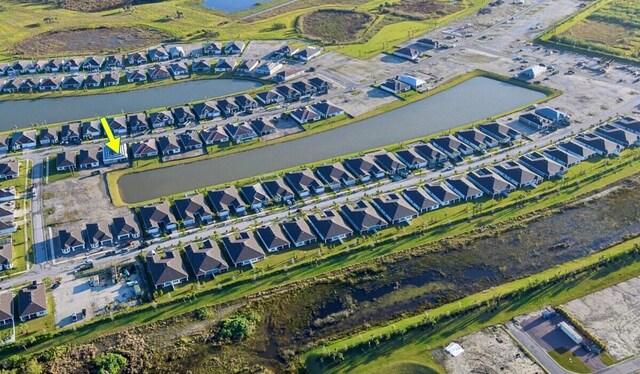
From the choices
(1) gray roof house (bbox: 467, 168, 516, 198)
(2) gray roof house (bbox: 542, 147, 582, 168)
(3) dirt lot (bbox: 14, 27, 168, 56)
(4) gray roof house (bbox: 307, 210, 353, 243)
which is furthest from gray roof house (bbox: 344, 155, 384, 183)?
(3) dirt lot (bbox: 14, 27, 168, 56)

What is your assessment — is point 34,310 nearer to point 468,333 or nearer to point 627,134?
point 468,333

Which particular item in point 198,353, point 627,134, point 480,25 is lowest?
point 198,353

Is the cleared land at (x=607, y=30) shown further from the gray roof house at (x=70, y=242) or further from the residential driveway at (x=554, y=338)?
the gray roof house at (x=70, y=242)

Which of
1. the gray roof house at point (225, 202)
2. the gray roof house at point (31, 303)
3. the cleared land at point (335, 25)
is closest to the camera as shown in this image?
the gray roof house at point (31, 303)

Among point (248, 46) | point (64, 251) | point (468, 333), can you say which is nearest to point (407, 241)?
point (468, 333)

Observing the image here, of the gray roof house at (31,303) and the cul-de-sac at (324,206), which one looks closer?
the cul-de-sac at (324,206)

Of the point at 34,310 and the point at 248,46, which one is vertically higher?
the point at 248,46

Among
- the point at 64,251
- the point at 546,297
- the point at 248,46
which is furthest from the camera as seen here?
the point at 248,46

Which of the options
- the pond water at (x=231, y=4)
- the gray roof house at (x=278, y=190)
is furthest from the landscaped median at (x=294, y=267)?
the pond water at (x=231, y=4)
